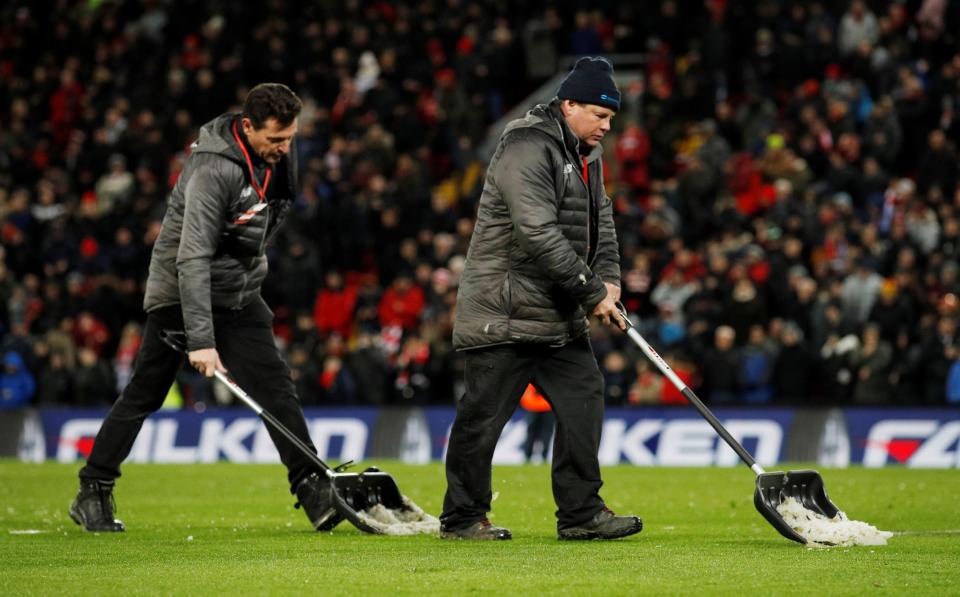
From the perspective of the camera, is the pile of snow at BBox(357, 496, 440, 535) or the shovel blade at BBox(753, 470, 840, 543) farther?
the pile of snow at BBox(357, 496, 440, 535)

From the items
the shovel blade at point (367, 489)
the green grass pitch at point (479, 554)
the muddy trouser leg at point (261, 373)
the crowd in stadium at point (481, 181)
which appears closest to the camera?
the green grass pitch at point (479, 554)

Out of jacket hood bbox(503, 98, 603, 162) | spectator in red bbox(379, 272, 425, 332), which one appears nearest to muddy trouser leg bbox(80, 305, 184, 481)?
jacket hood bbox(503, 98, 603, 162)

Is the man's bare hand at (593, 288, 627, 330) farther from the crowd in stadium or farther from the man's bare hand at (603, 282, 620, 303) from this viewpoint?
the crowd in stadium

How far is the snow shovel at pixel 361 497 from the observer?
945 centimetres

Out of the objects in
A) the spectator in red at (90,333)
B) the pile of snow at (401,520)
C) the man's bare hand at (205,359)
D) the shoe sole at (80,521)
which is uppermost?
the man's bare hand at (205,359)

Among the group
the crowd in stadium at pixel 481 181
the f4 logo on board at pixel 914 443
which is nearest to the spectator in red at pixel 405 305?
the crowd in stadium at pixel 481 181

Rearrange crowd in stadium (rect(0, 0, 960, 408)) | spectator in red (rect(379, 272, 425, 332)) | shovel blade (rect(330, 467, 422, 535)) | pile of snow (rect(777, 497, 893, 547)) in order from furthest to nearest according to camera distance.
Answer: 1. spectator in red (rect(379, 272, 425, 332))
2. crowd in stadium (rect(0, 0, 960, 408))
3. shovel blade (rect(330, 467, 422, 535))
4. pile of snow (rect(777, 497, 893, 547))

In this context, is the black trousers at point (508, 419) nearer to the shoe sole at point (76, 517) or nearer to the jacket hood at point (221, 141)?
the jacket hood at point (221, 141)

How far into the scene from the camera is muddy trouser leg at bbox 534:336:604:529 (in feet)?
29.3

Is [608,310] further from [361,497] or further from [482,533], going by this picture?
[361,497]

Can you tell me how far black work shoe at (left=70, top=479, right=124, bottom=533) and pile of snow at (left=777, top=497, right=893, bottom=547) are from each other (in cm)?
408

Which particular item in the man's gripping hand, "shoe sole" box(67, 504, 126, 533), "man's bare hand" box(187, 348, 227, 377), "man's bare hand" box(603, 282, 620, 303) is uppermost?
"man's bare hand" box(603, 282, 620, 303)

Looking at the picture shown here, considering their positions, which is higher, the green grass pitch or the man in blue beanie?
the man in blue beanie

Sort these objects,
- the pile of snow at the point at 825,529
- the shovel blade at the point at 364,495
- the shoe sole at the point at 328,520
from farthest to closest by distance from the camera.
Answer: the shoe sole at the point at 328,520 < the shovel blade at the point at 364,495 < the pile of snow at the point at 825,529
